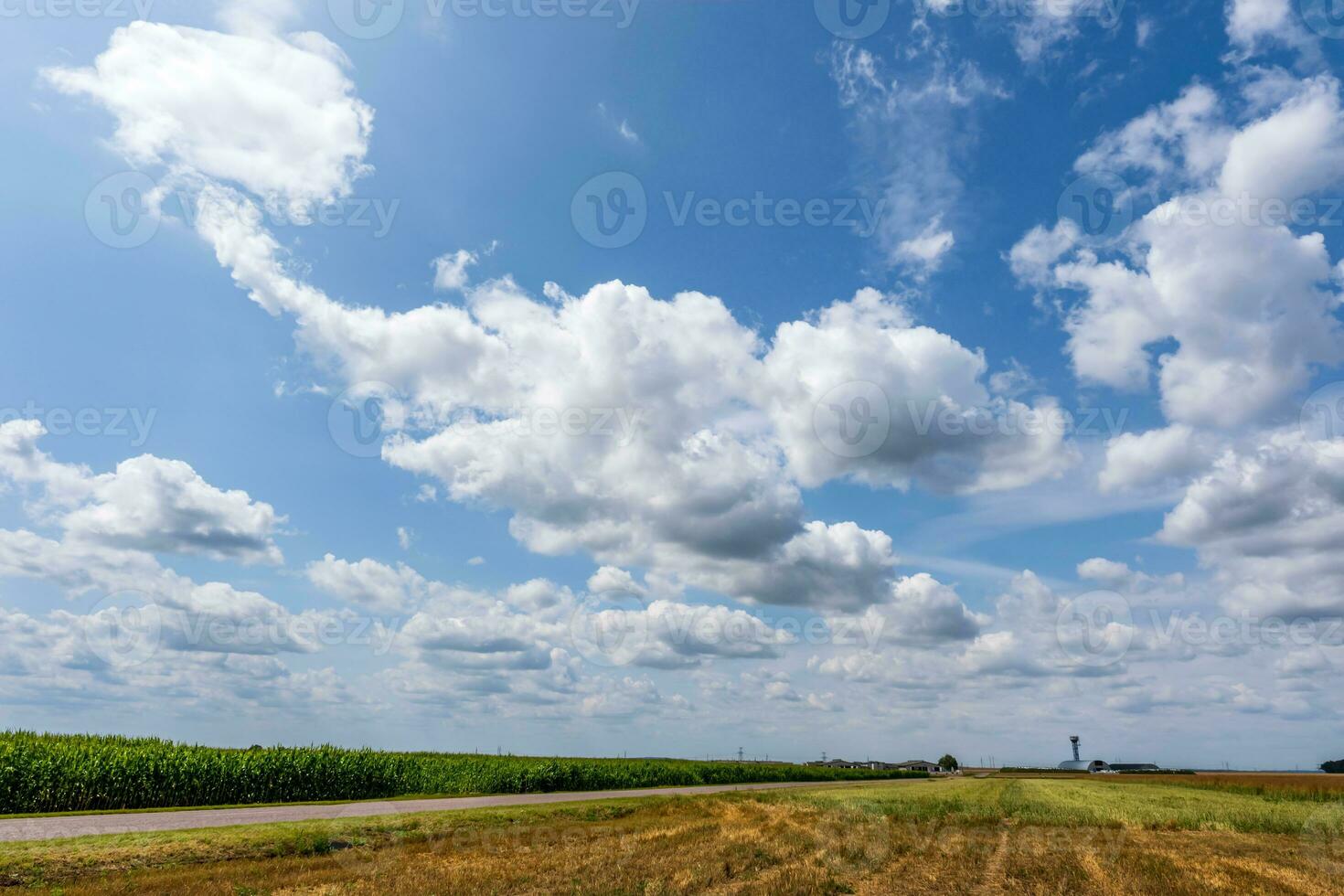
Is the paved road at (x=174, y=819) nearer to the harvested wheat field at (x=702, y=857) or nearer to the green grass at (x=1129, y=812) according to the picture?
the harvested wheat field at (x=702, y=857)

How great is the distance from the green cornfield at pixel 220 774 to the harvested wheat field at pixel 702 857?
1827 cm

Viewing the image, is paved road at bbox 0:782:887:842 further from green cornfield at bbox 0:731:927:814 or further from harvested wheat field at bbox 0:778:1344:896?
green cornfield at bbox 0:731:927:814

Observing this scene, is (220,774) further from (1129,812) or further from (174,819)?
(1129,812)

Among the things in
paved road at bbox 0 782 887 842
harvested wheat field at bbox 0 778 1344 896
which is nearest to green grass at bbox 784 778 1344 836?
harvested wheat field at bbox 0 778 1344 896

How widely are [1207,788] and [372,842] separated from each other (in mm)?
83423

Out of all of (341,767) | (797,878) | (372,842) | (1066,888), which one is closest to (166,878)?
(372,842)

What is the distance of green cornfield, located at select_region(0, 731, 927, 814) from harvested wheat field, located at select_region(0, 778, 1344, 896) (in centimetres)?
1827

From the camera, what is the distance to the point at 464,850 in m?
24.9

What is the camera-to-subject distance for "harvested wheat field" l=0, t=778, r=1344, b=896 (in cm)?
1922

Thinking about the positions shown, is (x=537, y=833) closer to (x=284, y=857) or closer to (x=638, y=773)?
(x=284, y=857)

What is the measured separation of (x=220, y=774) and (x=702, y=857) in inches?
1377

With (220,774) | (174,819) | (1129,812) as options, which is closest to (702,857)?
(174,819)

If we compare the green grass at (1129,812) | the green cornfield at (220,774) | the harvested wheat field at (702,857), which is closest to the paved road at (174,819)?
the harvested wheat field at (702,857)

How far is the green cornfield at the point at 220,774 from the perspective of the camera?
3753 centimetres
